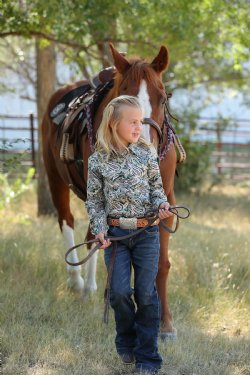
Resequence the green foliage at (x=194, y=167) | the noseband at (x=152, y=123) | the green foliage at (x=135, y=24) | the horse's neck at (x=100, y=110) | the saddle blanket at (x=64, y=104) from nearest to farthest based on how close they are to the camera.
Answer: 1. the noseband at (x=152, y=123)
2. the horse's neck at (x=100, y=110)
3. the saddle blanket at (x=64, y=104)
4. the green foliage at (x=135, y=24)
5. the green foliage at (x=194, y=167)

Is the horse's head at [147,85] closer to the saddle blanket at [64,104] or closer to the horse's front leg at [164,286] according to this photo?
the horse's front leg at [164,286]

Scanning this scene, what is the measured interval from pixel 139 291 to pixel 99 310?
1520mm

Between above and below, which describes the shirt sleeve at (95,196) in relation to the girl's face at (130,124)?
below

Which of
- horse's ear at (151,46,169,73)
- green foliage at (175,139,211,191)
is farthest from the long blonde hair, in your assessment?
green foliage at (175,139,211,191)

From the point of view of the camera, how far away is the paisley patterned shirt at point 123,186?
12.0 ft

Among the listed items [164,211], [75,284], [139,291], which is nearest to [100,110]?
[164,211]

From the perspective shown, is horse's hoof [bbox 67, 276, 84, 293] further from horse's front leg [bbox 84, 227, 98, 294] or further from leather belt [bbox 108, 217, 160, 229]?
leather belt [bbox 108, 217, 160, 229]

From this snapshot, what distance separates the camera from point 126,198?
3664 mm

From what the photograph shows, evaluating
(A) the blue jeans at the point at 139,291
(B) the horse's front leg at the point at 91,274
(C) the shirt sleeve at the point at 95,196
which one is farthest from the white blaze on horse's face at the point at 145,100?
(B) the horse's front leg at the point at 91,274

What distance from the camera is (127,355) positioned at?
13.0ft

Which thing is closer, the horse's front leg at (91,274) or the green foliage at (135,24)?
the horse's front leg at (91,274)

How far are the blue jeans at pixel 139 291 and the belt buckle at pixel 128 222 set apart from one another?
37 mm

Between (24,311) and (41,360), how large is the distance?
1079mm

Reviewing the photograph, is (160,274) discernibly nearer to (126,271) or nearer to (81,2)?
(126,271)
